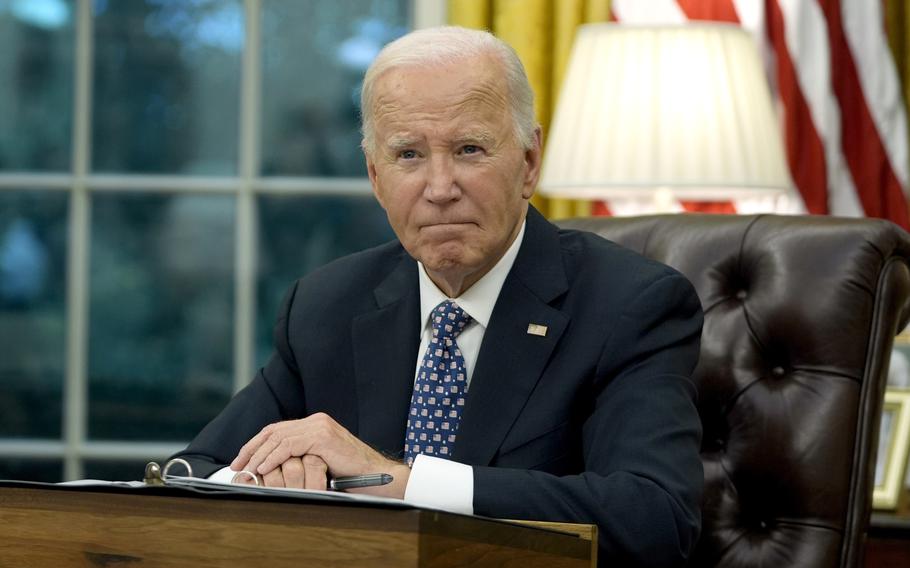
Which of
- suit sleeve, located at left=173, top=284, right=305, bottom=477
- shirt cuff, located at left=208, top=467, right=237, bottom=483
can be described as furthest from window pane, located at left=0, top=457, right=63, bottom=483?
→ shirt cuff, located at left=208, top=467, right=237, bottom=483

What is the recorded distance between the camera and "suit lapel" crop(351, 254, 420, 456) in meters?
2.10

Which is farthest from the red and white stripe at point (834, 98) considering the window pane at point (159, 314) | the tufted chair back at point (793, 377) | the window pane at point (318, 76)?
the window pane at point (159, 314)

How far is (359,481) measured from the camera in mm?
1681

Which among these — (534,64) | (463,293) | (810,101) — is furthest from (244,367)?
(463,293)

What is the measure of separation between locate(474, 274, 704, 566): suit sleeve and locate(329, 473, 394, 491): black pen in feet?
0.40

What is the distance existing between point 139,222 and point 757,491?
8.55ft

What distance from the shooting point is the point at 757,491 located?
2250 millimetres

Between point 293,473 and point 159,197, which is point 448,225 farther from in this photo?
point 159,197

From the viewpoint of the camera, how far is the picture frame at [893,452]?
2553mm

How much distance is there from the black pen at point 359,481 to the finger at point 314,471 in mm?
14

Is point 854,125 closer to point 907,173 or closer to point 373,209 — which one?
point 907,173

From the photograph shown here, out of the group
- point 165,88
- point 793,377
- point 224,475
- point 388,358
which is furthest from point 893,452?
point 165,88

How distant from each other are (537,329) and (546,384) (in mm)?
89

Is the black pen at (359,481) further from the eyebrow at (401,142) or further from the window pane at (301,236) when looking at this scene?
the window pane at (301,236)
